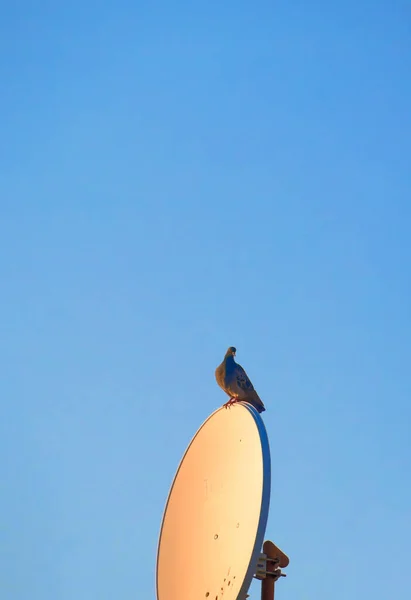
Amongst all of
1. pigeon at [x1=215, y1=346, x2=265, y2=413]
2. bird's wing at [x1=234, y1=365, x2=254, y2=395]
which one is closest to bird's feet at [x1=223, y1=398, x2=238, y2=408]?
pigeon at [x1=215, y1=346, x2=265, y2=413]

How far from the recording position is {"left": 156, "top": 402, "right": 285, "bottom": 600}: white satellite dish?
6.89 metres

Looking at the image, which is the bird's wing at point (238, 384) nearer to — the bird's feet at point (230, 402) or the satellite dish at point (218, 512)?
the bird's feet at point (230, 402)

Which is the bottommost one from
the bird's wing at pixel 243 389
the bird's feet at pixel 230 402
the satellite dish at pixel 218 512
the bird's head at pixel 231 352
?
the satellite dish at pixel 218 512

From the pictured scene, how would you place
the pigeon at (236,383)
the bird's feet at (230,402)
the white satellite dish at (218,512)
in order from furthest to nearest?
the pigeon at (236,383) < the bird's feet at (230,402) < the white satellite dish at (218,512)

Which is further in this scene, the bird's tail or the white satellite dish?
the bird's tail

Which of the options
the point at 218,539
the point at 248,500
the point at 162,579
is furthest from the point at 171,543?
the point at 248,500

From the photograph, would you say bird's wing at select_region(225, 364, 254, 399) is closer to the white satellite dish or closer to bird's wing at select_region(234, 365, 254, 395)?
bird's wing at select_region(234, 365, 254, 395)

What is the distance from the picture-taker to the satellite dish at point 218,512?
6.89 metres

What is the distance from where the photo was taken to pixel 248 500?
7176mm

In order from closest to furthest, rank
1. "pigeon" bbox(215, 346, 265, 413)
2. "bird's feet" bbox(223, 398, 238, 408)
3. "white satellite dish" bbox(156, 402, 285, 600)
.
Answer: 1. "white satellite dish" bbox(156, 402, 285, 600)
2. "bird's feet" bbox(223, 398, 238, 408)
3. "pigeon" bbox(215, 346, 265, 413)

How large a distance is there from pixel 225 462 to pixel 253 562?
60.3 inches

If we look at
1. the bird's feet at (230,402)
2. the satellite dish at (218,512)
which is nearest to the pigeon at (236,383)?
the bird's feet at (230,402)

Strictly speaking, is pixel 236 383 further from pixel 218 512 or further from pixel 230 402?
pixel 218 512

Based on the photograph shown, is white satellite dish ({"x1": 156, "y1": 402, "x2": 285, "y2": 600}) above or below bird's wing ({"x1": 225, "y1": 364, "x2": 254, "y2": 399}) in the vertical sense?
below
